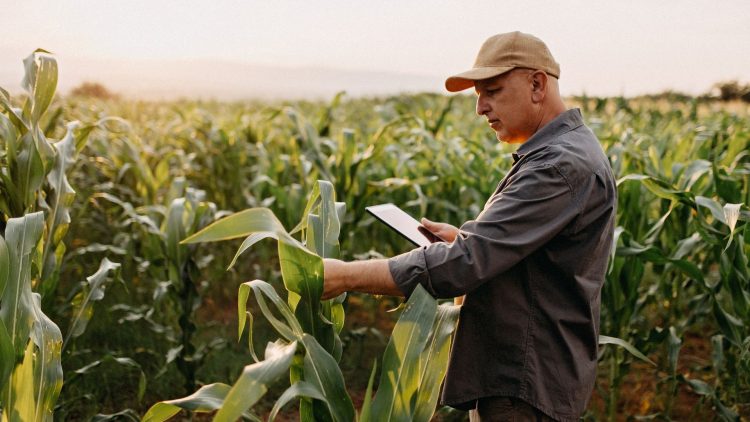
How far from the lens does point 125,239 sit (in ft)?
15.0

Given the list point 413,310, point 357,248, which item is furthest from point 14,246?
point 357,248

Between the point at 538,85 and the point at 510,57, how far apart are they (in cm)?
11

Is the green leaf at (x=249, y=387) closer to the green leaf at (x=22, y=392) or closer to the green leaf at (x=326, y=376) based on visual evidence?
the green leaf at (x=326, y=376)

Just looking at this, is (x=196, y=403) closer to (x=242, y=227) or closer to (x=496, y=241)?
(x=242, y=227)

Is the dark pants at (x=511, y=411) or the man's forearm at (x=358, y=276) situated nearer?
the man's forearm at (x=358, y=276)

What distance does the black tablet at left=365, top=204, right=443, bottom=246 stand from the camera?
6.00 feet

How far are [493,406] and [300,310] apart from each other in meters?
0.53

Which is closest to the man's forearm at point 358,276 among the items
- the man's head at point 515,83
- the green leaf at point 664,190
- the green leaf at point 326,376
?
the green leaf at point 326,376

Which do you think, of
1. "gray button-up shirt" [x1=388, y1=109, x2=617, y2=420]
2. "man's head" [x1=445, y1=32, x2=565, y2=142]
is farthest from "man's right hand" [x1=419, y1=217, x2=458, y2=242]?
"man's head" [x1=445, y1=32, x2=565, y2=142]

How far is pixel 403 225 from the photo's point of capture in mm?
1897

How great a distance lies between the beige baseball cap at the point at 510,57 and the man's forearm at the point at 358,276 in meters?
0.50

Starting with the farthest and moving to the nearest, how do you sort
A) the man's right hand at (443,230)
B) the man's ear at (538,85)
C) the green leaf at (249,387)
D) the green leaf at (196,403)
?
the man's right hand at (443,230), the man's ear at (538,85), the green leaf at (196,403), the green leaf at (249,387)

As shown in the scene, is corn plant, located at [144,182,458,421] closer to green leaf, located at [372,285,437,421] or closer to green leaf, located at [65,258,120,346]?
green leaf, located at [372,285,437,421]

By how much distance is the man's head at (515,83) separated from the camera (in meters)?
1.67
